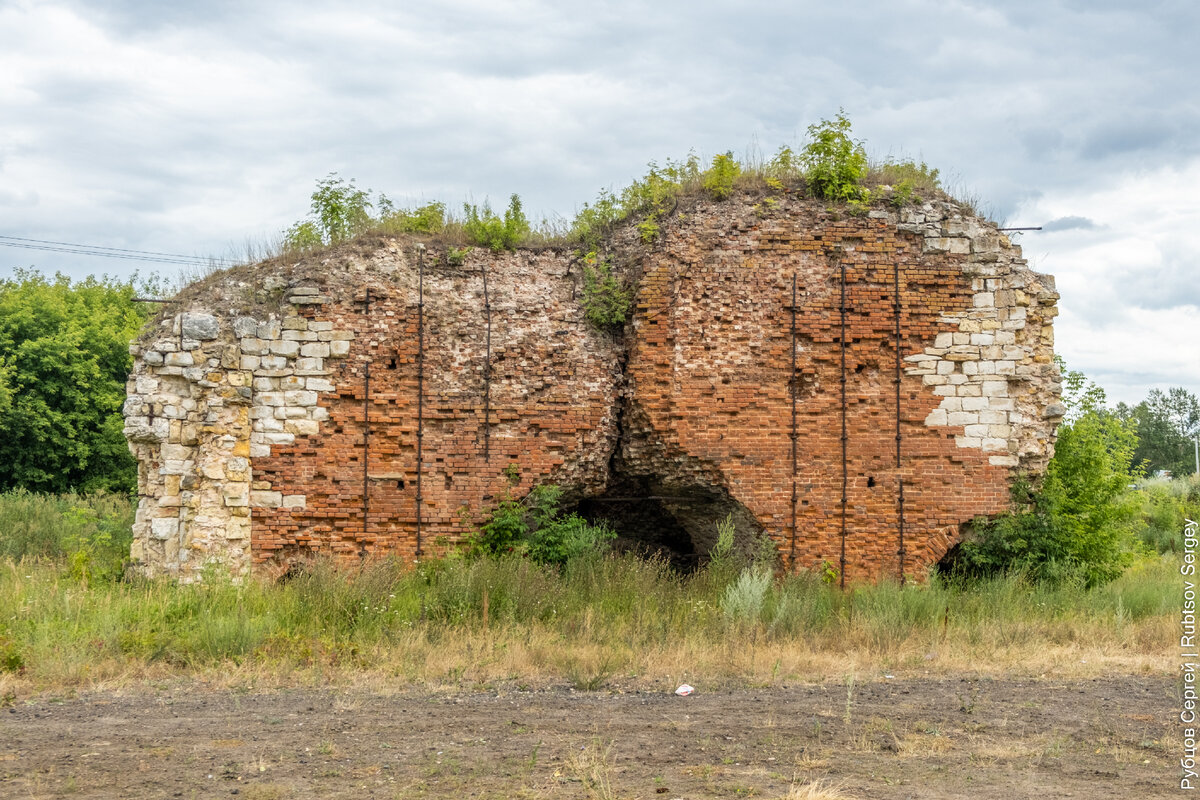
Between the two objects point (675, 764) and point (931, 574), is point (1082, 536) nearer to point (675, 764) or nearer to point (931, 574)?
point (931, 574)

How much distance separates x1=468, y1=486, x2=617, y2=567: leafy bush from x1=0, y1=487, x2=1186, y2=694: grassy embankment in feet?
0.86

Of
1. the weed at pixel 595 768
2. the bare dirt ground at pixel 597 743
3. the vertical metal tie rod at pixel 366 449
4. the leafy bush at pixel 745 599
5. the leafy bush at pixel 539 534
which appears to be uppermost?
the vertical metal tie rod at pixel 366 449

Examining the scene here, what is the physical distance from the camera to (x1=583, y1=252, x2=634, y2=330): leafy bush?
11.4 m

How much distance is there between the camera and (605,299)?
37.8ft

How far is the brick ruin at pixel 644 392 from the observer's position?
10.6 meters

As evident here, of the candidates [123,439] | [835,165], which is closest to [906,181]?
[835,165]

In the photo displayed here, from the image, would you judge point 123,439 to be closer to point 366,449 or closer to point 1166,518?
point 366,449

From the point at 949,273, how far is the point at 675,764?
7526 millimetres

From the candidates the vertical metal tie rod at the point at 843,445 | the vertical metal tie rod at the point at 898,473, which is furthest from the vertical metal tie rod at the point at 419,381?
the vertical metal tie rod at the point at 898,473

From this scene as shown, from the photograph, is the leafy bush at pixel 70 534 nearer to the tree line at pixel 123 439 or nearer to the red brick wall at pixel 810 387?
the tree line at pixel 123 439

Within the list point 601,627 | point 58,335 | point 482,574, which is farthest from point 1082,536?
Result: point 58,335

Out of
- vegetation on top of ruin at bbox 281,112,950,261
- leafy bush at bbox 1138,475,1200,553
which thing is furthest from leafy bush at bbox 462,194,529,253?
leafy bush at bbox 1138,475,1200,553

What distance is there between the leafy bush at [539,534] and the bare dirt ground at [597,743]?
2.96 m

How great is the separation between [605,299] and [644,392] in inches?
50.4
